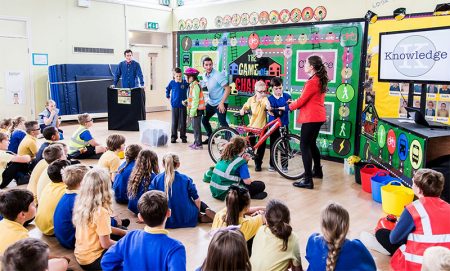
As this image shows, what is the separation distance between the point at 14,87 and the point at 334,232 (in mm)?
9277

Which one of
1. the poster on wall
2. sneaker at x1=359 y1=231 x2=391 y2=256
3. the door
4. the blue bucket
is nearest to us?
sneaker at x1=359 y1=231 x2=391 y2=256

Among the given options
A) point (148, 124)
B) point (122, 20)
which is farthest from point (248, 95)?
point (122, 20)

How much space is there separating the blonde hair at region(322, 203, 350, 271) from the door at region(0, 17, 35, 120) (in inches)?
362

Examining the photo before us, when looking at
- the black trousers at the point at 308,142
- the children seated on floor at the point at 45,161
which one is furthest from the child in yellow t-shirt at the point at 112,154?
the black trousers at the point at 308,142

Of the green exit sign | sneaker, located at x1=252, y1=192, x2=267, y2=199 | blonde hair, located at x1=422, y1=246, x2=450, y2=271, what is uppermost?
the green exit sign

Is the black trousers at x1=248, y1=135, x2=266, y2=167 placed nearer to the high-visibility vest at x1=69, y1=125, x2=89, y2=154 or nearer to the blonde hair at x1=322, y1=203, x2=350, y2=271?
the high-visibility vest at x1=69, y1=125, x2=89, y2=154

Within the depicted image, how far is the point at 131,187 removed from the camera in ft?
13.0

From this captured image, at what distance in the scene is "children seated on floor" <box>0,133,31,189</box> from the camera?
472 centimetres

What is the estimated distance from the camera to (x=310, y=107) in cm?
501

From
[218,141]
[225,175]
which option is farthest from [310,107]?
[218,141]

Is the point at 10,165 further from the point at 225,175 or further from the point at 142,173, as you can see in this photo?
the point at 225,175

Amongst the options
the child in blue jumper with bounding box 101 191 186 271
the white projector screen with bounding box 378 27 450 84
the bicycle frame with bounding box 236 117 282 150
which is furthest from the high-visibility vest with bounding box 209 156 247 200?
the white projector screen with bounding box 378 27 450 84

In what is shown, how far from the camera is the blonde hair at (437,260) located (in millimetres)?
1882

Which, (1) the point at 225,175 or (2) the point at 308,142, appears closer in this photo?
(1) the point at 225,175
